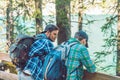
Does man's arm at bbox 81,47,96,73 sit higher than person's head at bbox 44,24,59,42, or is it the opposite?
person's head at bbox 44,24,59,42

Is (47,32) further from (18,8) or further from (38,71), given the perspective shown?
(18,8)

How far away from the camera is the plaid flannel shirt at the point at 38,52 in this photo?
3594mm

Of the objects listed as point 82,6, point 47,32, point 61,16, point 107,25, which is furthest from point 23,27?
point 47,32

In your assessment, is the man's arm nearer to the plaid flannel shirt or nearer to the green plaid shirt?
the green plaid shirt

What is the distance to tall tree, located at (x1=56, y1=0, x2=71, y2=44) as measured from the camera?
9.14 metres

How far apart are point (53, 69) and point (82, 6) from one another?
584 centimetres

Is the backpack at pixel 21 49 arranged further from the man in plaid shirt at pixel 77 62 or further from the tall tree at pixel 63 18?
the tall tree at pixel 63 18

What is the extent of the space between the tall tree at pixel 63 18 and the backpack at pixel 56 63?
566 centimetres

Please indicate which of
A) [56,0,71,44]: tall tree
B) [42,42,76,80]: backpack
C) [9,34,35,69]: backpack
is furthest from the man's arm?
[56,0,71,44]: tall tree

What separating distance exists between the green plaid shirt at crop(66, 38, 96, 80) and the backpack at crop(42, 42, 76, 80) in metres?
0.07

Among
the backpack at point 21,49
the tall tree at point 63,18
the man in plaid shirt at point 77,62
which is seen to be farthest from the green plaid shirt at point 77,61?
the tall tree at point 63,18

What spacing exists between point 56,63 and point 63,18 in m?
5.92

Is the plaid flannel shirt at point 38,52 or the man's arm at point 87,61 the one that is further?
the plaid flannel shirt at point 38,52

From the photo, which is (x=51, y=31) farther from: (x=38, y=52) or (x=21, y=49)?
(x=21, y=49)
